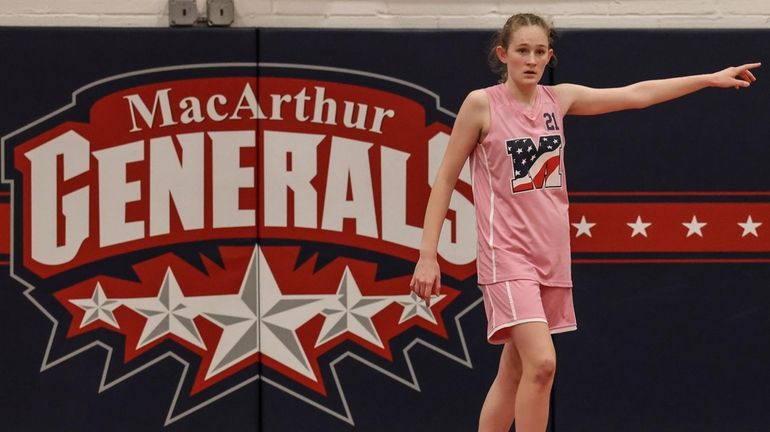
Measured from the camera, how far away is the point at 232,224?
5.13 m

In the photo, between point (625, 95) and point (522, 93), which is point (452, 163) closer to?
point (522, 93)

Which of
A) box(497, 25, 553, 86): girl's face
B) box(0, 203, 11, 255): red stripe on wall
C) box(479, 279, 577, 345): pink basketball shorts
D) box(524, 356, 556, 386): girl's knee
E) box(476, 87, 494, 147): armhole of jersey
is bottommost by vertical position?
box(524, 356, 556, 386): girl's knee

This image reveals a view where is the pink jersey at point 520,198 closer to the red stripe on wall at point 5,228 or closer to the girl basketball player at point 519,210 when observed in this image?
the girl basketball player at point 519,210

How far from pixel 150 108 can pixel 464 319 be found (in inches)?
62.8

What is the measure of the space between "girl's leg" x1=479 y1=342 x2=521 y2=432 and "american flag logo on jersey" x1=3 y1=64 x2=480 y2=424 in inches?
44.7

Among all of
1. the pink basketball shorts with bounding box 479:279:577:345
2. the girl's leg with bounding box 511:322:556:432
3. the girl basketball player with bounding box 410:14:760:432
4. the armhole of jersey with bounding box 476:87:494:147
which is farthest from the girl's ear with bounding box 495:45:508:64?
the girl's leg with bounding box 511:322:556:432

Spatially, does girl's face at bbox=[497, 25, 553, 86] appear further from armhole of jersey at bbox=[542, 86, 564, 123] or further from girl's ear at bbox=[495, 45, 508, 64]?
armhole of jersey at bbox=[542, 86, 564, 123]

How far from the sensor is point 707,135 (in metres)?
5.21

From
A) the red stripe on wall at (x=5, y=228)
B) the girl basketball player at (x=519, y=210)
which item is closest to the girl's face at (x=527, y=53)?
the girl basketball player at (x=519, y=210)

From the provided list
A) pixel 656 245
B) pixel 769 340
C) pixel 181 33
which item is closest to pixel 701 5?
pixel 656 245

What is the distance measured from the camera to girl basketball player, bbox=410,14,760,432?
3.81 metres

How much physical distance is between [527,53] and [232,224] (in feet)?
5.76

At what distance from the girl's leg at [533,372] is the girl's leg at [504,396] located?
15 centimetres

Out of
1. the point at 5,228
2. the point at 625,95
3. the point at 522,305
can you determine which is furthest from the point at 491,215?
the point at 5,228
